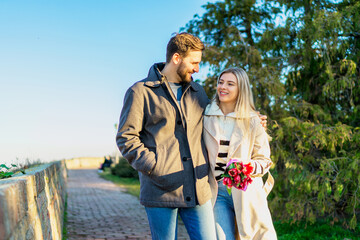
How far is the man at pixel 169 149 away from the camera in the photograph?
279 cm

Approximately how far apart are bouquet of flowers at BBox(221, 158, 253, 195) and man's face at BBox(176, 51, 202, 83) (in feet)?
2.53

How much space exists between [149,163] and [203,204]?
1.78ft

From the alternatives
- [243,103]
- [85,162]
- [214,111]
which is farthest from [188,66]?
[85,162]

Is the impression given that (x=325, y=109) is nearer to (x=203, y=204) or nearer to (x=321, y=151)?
(x=321, y=151)

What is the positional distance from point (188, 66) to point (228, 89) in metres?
0.51

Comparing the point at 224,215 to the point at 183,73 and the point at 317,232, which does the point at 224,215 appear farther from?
the point at 317,232

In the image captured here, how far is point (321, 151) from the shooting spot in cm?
818

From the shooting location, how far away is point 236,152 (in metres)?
3.31

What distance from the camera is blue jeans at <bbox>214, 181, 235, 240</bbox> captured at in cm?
325

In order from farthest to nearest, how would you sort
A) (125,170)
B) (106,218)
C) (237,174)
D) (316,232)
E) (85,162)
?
1. (85,162)
2. (125,170)
3. (106,218)
4. (316,232)
5. (237,174)

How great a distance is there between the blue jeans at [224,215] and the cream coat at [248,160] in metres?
0.07

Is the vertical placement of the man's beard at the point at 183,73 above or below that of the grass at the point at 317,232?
above

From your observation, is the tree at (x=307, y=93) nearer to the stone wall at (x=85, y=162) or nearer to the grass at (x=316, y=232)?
the grass at (x=316, y=232)

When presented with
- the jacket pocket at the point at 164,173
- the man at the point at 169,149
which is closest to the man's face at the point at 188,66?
the man at the point at 169,149
